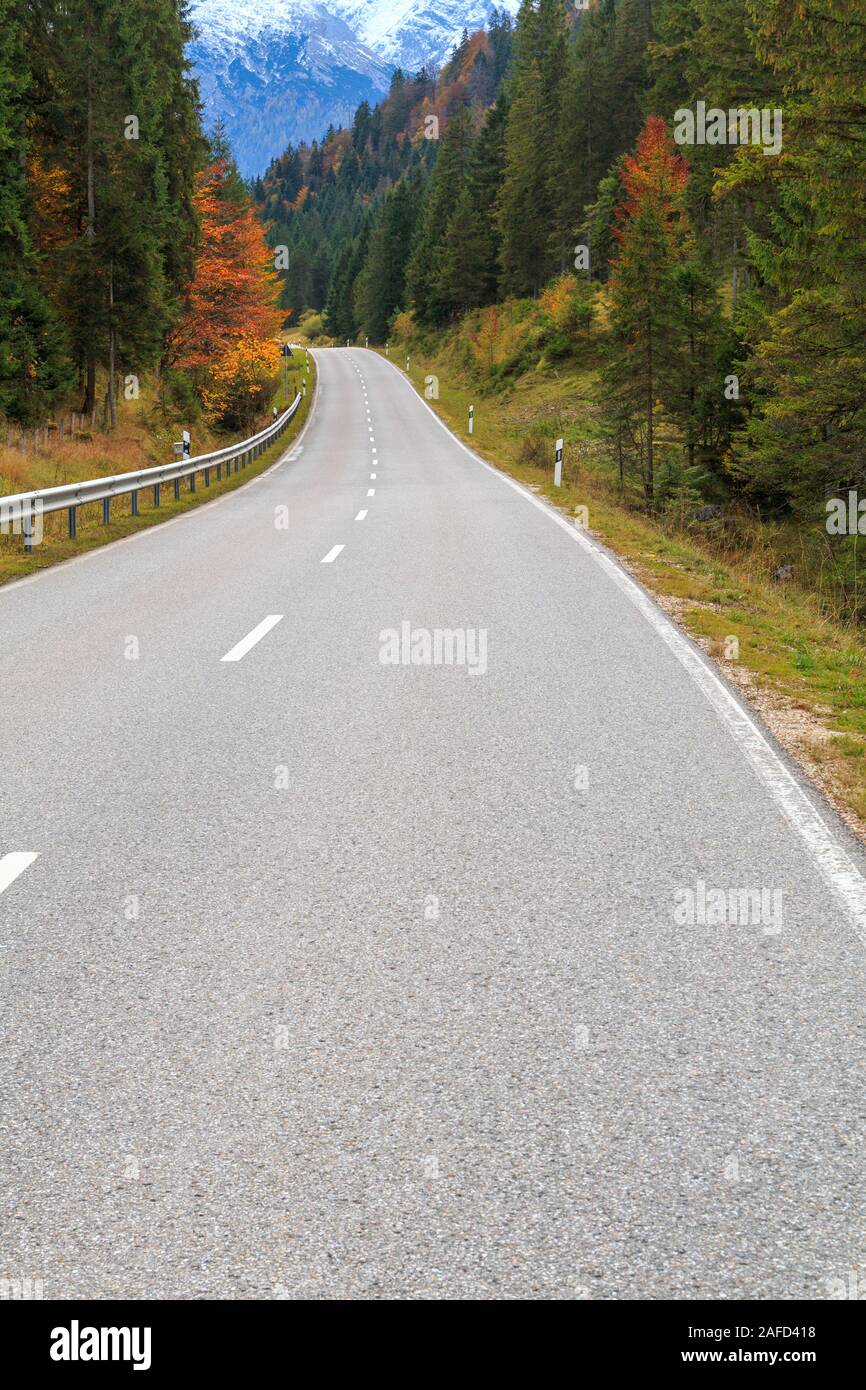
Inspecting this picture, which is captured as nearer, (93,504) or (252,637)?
(252,637)

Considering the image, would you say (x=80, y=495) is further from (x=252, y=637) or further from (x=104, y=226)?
(x=104, y=226)

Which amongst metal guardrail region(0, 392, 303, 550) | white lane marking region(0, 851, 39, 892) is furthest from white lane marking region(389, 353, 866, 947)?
metal guardrail region(0, 392, 303, 550)

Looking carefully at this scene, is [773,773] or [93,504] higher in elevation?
[93,504]

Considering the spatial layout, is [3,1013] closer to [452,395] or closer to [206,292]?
[206,292]

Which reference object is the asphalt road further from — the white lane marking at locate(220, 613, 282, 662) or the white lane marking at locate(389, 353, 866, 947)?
the white lane marking at locate(220, 613, 282, 662)

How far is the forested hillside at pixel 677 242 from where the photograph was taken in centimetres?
1619

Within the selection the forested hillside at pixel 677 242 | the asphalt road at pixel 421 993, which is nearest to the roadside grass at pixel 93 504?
the asphalt road at pixel 421 993

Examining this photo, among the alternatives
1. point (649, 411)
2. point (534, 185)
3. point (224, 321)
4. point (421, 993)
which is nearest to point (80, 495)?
point (421, 993)

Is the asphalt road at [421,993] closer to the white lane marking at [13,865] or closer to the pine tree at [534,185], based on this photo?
the white lane marking at [13,865]

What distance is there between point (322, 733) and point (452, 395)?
6579cm

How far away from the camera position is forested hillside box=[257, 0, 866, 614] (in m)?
16.2

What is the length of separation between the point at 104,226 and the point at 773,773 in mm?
31693

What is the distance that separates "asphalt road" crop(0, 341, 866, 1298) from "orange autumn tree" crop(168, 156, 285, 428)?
116 ft

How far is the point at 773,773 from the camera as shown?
6422 millimetres
